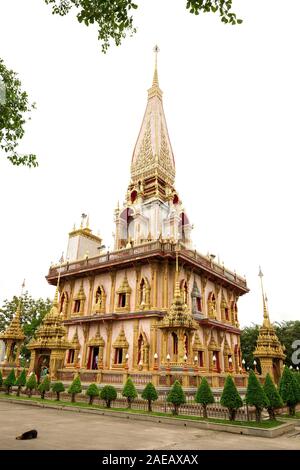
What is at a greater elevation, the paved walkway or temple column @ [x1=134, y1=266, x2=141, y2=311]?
temple column @ [x1=134, y1=266, x2=141, y2=311]

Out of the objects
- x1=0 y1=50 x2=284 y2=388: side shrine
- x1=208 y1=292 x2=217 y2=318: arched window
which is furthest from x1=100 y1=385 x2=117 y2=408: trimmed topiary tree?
x1=208 y1=292 x2=217 y2=318: arched window

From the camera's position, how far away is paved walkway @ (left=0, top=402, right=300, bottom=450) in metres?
7.99

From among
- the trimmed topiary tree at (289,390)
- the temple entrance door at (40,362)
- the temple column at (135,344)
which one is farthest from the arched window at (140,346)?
the trimmed topiary tree at (289,390)

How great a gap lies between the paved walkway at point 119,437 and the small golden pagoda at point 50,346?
8.88 metres

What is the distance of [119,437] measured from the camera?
30.1 ft

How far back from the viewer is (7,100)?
33.8 ft

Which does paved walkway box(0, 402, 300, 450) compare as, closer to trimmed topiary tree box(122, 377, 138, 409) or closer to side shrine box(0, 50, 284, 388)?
trimmed topiary tree box(122, 377, 138, 409)

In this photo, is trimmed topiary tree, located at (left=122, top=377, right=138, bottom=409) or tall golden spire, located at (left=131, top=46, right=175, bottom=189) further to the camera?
tall golden spire, located at (left=131, top=46, right=175, bottom=189)

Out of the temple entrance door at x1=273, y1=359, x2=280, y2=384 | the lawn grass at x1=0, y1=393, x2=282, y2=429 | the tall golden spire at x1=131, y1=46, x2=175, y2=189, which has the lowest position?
the lawn grass at x1=0, y1=393, x2=282, y2=429

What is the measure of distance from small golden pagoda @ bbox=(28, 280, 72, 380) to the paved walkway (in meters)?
8.88

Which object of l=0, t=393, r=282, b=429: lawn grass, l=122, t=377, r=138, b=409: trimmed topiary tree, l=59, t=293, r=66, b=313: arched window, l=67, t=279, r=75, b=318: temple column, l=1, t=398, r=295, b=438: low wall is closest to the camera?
Result: l=1, t=398, r=295, b=438: low wall

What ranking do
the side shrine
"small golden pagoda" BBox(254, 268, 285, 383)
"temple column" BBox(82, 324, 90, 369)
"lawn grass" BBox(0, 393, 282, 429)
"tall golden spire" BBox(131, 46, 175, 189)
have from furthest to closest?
"tall golden spire" BBox(131, 46, 175, 189), "temple column" BBox(82, 324, 90, 369), "small golden pagoda" BBox(254, 268, 285, 383), the side shrine, "lawn grass" BBox(0, 393, 282, 429)
